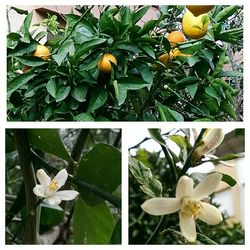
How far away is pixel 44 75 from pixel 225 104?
32 cm

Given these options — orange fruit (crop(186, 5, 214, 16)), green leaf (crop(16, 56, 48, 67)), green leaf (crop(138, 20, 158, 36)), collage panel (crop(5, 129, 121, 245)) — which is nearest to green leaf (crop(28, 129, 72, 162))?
collage panel (crop(5, 129, 121, 245))

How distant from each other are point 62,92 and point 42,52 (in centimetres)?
8

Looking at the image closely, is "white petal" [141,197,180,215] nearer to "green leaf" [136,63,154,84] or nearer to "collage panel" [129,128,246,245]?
"collage panel" [129,128,246,245]

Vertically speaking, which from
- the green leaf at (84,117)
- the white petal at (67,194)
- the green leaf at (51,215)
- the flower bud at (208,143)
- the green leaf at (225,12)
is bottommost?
the green leaf at (51,215)

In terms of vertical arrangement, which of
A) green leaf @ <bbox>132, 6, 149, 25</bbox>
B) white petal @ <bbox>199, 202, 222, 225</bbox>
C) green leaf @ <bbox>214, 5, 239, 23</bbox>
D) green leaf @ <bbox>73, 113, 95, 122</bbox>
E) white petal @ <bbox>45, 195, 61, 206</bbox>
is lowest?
white petal @ <bbox>199, 202, 222, 225</bbox>

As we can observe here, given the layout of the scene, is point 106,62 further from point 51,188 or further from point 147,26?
point 51,188

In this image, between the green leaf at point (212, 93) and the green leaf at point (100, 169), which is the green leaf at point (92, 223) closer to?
the green leaf at point (100, 169)

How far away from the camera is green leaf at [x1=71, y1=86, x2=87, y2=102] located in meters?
0.93

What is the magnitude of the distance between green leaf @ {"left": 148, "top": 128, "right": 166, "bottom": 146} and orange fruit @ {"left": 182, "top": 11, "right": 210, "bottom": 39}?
0.66 feet

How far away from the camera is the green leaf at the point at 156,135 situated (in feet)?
2.75

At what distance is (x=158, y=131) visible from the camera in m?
0.85

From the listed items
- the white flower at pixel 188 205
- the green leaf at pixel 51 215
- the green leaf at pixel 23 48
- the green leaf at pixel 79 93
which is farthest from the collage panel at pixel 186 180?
the green leaf at pixel 51 215
